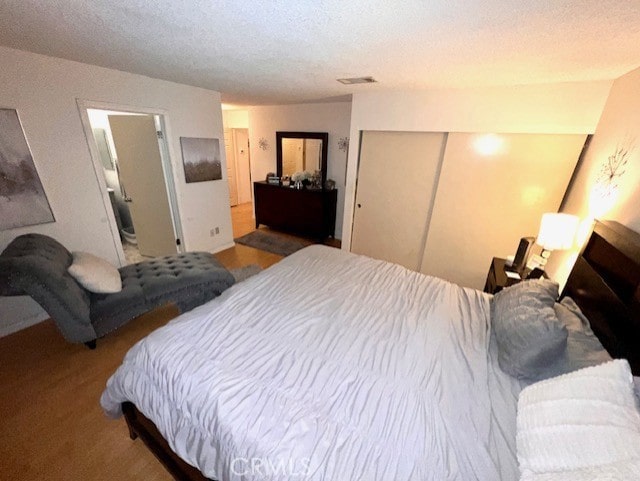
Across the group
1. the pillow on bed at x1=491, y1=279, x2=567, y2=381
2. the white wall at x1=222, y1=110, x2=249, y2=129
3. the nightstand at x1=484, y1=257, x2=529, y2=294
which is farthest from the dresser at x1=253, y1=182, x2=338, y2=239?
the pillow on bed at x1=491, y1=279, x2=567, y2=381

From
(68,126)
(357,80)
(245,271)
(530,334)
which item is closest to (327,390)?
(530,334)

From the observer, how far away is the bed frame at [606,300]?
1.01 m

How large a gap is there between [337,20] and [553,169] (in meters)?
2.34

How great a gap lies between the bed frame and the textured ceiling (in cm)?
99

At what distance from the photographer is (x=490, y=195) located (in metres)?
2.51

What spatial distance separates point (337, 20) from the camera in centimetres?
118

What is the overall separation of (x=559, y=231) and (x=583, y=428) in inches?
58.5

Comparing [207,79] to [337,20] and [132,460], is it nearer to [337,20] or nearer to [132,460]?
[337,20]

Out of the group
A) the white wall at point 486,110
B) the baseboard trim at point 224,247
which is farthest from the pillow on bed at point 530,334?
the baseboard trim at point 224,247

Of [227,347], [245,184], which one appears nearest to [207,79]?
[227,347]

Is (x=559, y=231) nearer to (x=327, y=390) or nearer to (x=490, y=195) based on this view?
(x=490, y=195)

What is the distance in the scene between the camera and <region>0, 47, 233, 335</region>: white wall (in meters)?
1.88

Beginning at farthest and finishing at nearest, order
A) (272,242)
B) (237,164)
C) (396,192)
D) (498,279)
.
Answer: (237,164)
(272,242)
(396,192)
(498,279)

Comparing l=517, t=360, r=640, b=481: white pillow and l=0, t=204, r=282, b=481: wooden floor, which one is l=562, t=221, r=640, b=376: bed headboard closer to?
l=517, t=360, r=640, b=481: white pillow
